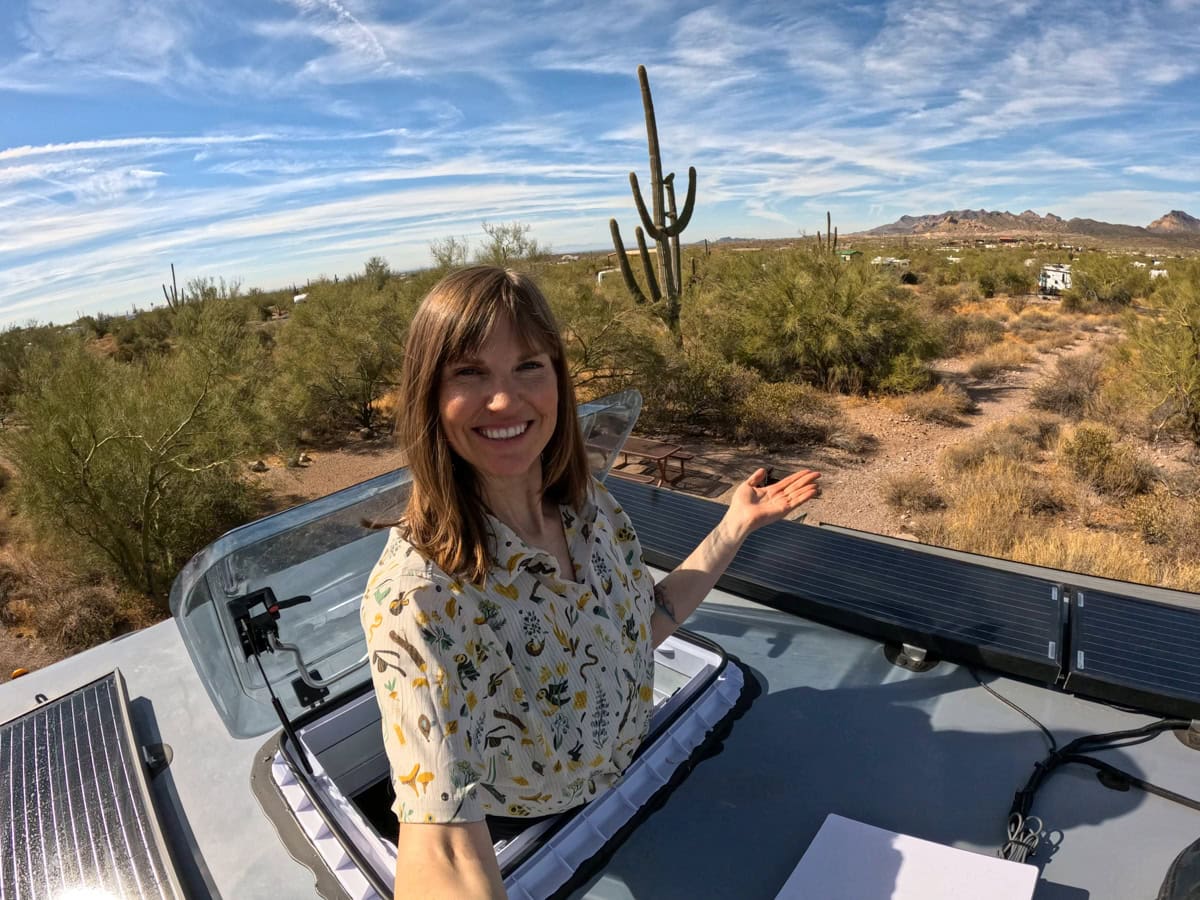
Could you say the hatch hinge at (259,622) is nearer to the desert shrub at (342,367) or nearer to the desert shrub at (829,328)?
the desert shrub at (342,367)

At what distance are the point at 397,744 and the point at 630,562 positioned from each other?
2.38 ft

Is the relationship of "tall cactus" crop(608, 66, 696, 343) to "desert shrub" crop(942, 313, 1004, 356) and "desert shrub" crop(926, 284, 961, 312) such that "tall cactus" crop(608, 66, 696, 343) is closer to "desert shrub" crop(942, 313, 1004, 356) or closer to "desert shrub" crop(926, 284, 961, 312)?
"desert shrub" crop(942, 313, 1004, 356)

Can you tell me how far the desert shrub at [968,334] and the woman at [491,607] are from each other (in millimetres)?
17539

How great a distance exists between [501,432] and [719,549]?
86 centimetres

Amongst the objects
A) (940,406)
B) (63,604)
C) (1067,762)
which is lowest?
(63,604)

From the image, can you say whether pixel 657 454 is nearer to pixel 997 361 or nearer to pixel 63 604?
pixel 63 604

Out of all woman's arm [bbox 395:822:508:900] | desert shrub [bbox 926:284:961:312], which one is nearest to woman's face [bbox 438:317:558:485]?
woman's arm [bbox 395:822:508:900]

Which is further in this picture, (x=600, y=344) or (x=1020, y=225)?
(x=1020, y=225)

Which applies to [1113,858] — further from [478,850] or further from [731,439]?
[731,439]

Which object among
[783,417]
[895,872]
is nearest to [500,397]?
[895,872]

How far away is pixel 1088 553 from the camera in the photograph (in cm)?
579

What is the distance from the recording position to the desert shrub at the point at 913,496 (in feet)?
26.6

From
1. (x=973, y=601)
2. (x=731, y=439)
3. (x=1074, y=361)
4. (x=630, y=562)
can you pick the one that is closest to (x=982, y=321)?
(x=1074, y=361)

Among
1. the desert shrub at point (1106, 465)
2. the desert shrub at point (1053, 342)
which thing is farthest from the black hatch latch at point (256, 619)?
the desert shrub at point (1053, 342)
